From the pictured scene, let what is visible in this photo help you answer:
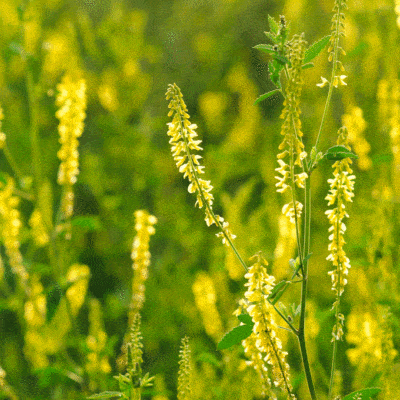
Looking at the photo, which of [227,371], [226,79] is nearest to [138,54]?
[226,79]

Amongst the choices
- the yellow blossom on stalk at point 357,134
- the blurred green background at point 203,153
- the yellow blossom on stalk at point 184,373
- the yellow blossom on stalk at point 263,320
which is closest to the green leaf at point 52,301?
the blurred green background at point 203,153

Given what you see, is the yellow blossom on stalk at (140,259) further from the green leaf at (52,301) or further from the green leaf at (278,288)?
the green leaf at (278,288)

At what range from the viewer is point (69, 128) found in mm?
2340

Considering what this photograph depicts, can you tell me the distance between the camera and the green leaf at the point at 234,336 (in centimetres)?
106

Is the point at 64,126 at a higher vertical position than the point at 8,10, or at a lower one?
lower

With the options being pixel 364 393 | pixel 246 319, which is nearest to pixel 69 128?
pixel 246 319

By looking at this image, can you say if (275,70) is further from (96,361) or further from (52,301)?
(96,361)

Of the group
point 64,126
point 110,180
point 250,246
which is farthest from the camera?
point 110,180

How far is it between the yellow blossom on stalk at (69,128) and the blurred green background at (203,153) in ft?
0.41

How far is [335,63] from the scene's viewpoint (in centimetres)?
116

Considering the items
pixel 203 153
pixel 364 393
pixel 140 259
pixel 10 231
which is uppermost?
pixel 203 153

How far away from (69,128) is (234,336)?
5.35 ft

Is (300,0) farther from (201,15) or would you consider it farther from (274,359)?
(274,359)

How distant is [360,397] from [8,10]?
6.77 metres
